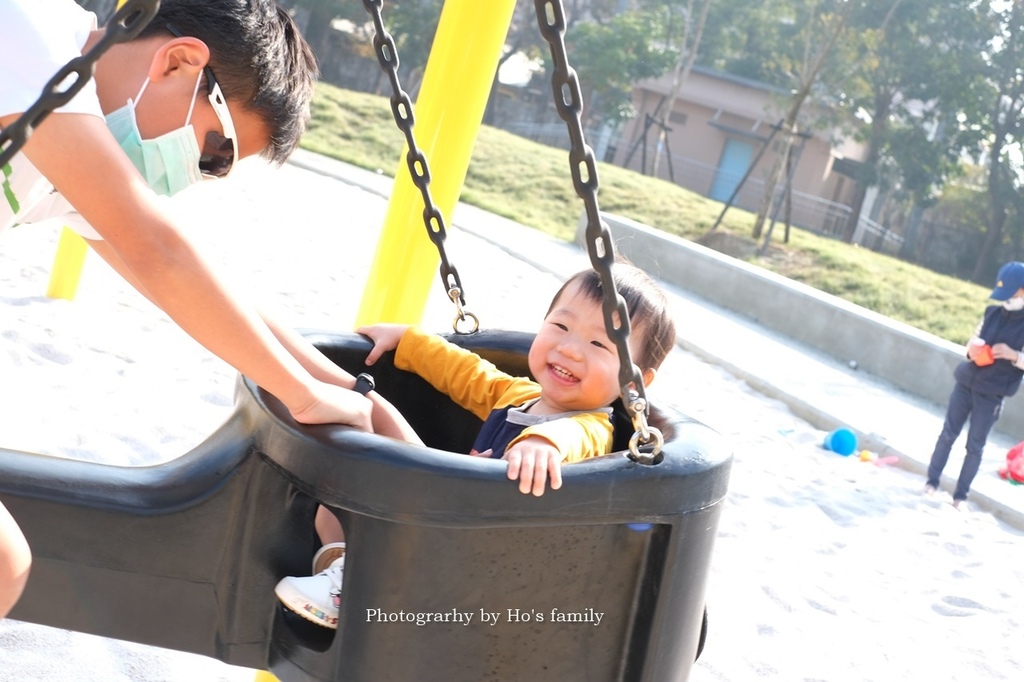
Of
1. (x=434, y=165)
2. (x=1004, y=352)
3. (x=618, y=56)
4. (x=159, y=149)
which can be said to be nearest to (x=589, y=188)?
(x=159, y=149)

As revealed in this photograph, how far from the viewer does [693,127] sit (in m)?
30.4

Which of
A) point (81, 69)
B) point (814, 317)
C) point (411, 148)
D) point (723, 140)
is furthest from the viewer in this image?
point (723, 140)

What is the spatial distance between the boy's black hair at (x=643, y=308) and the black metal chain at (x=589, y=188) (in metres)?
0.59

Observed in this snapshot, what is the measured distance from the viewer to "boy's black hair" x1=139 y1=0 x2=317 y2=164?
4.84 feet

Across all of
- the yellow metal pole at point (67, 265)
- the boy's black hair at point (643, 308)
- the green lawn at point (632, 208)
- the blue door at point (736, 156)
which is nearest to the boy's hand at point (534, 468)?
the boy's black hair at point (643, 308)

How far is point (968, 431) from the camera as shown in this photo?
4.64 meters

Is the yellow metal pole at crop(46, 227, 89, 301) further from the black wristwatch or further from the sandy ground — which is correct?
the black wristwatch

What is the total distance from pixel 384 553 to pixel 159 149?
0.64 metres

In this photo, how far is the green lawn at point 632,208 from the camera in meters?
12.1

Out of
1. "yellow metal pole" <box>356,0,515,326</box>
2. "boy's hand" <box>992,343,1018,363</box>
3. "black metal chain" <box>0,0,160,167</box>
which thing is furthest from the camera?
"boy's hand" <box>992,343,1018,363</box>

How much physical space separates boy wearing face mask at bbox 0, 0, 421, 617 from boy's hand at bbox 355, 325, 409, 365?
0.27m

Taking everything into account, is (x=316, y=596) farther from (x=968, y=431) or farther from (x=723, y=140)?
(x=723, y=140)

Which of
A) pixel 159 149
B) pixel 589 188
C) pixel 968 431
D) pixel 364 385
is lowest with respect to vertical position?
pixel 968 431

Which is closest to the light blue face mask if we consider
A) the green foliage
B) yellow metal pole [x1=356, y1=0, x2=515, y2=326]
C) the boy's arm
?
the boy's arm
